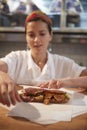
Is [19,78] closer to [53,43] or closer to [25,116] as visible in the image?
[25,116]

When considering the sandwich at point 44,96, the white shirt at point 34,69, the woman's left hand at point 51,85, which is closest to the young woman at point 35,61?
the white shirt at point 34,69

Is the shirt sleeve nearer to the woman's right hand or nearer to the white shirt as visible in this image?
the white shirt

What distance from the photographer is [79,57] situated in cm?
309

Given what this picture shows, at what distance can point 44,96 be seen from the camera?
1.01m

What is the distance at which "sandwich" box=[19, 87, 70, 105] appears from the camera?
98 centimetres

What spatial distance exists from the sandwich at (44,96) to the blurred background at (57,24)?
6.44ft

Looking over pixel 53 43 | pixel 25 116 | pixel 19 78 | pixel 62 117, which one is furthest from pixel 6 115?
pixel 53 43

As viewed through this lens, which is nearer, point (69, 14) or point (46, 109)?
point (46, 109)

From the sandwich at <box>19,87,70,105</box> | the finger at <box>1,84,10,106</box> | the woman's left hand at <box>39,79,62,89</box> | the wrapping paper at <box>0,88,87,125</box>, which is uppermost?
the finger at <box>1,84,10,106</box>

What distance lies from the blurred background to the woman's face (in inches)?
58.7

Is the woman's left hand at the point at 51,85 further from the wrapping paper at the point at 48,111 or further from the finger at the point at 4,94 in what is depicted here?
the finger at the point at 4,94

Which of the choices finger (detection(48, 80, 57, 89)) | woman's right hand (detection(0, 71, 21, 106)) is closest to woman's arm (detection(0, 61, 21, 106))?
woman's right hand (detection(0, 71, 21, 106))

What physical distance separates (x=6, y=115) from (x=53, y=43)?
88.6 inches

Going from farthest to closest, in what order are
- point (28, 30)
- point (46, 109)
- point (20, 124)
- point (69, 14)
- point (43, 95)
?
point (69, 14) < point (28, 30) < point (43, 95) < point (46, 109) < point (20, 124)
